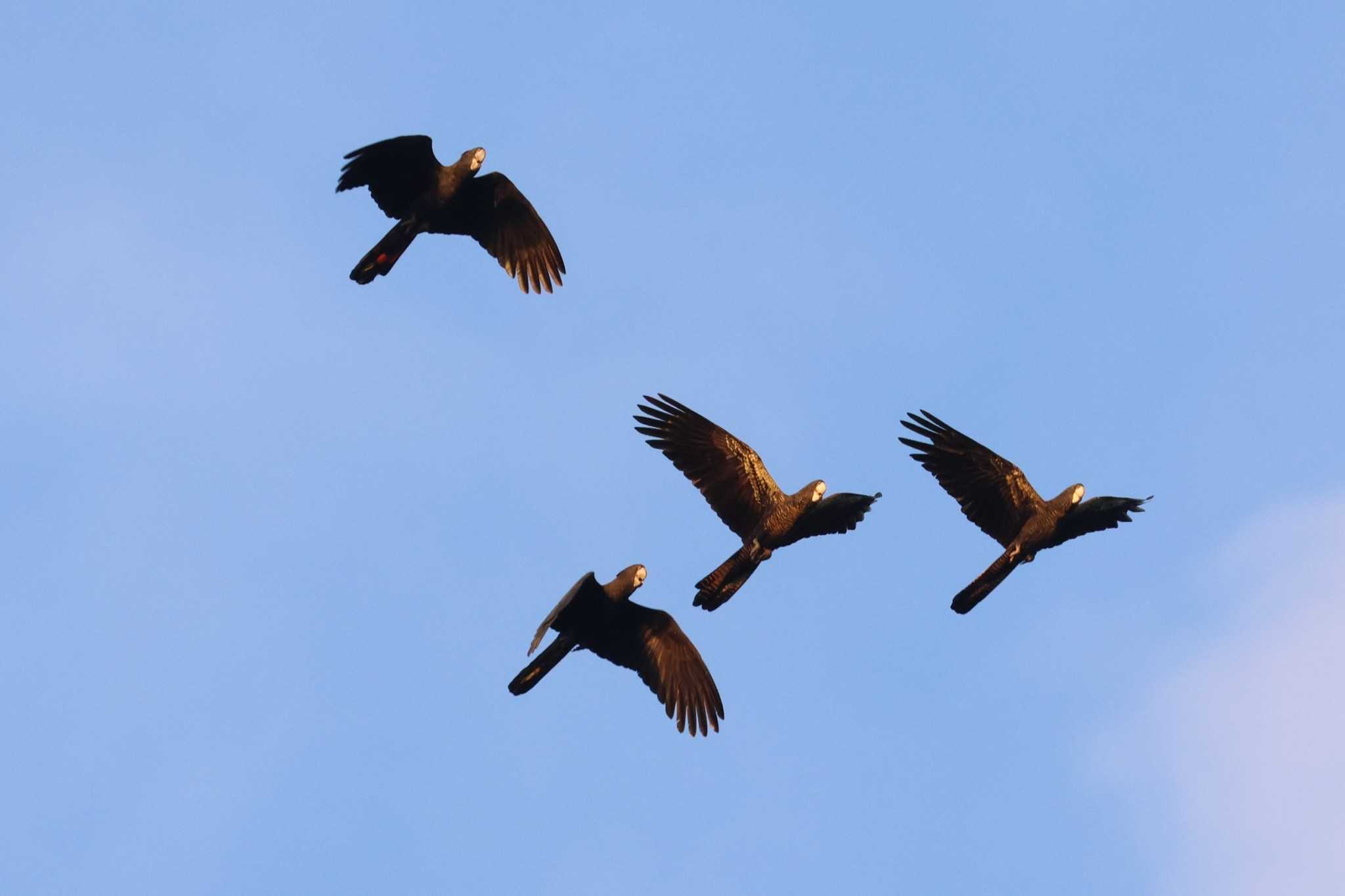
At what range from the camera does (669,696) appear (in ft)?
67.5

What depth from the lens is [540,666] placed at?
1938cm

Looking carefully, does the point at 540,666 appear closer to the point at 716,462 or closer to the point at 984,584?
the point at 716,462

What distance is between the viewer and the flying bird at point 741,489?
21.0m

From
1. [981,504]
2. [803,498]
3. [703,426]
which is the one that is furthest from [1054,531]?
[703,426]

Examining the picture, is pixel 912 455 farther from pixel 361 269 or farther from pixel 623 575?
pixel 361 269

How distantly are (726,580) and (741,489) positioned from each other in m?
1.47

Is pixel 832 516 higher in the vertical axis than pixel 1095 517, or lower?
higher

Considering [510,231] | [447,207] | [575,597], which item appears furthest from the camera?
[510,231]

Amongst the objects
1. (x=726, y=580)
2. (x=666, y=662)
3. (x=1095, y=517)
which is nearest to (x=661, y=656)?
(x=666, y=662)

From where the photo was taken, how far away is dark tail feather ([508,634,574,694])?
1923 cm

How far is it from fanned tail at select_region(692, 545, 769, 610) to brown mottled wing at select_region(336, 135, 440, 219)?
5977mm

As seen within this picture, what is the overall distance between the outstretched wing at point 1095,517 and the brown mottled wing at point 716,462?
11.0 feet

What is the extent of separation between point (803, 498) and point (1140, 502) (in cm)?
389

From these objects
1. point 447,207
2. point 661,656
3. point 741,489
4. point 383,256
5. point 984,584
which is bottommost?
point 984,584
